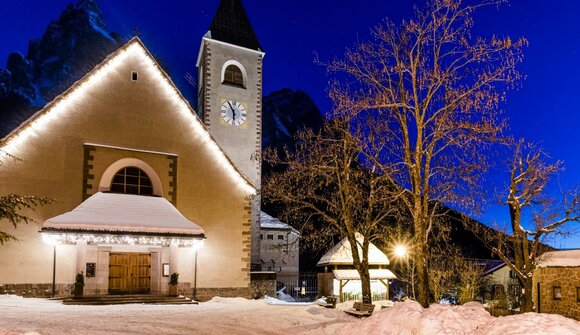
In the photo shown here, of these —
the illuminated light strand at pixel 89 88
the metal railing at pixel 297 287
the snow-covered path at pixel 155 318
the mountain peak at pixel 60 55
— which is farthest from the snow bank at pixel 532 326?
the mountain peak at pixel 60 55

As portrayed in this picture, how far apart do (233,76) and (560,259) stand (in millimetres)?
25294

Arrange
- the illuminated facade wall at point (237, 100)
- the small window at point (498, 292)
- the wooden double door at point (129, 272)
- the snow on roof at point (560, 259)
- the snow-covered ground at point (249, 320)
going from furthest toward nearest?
the illuminated facade wall at point (237, 100) < the small window at point (498, 292) < the snow on roof at point (560, 259) < the wooden double door at point (129, 272) < the snow-covered ground at point (249, 320)

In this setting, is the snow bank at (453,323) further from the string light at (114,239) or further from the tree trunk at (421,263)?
the string light at (114,239)

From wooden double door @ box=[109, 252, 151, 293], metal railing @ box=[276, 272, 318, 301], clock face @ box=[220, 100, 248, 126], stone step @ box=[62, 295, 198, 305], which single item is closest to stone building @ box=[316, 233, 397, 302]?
stone step @ box=[62, 295, 198, 305]

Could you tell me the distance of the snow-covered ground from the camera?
8.73 metres

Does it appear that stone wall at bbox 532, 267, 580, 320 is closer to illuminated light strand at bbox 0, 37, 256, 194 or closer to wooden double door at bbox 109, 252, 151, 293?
illuminated light strand at bbox 0, 37, 256, 194

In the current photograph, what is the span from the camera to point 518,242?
1986cm

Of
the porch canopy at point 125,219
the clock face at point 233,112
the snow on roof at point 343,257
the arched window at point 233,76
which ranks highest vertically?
the arched window at point 233,76

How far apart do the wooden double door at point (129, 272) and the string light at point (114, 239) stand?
36.9 inches

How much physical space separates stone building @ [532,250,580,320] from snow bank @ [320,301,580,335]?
46.8 ft

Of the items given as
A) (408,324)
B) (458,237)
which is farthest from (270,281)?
(458,237)

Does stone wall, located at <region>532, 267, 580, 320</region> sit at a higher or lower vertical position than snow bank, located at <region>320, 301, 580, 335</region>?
lower

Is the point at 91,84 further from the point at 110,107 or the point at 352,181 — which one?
the point at 352,181

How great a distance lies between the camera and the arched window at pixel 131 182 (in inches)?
814
